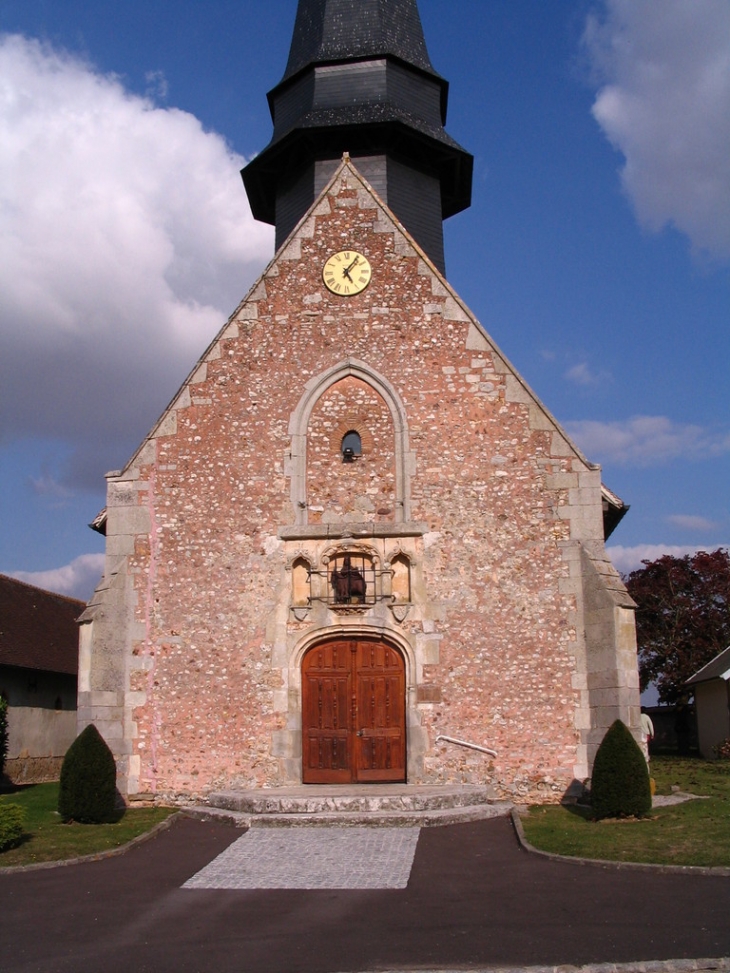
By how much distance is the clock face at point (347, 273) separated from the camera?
Result: 1548cm

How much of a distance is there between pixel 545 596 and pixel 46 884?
7807 millimetres

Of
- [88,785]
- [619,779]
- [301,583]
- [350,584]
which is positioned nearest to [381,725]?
[350,584]

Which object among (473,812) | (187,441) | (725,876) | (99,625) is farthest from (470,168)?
(725,876)

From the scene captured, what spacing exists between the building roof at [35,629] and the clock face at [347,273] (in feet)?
40.3

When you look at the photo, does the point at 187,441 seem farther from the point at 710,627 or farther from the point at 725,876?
the point at 710,627

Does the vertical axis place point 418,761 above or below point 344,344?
below

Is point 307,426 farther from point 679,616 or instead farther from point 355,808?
point 679,616

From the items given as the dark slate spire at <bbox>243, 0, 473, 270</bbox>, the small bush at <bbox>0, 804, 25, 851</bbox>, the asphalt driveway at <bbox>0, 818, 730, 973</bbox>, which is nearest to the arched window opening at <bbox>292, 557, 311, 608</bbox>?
the asphalt driveway at <bbox>0, 818, 730, 973</bbox>

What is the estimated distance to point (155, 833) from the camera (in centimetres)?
1177

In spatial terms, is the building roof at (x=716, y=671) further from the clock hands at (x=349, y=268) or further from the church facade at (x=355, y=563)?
the clock hands at (x=349, y=268)

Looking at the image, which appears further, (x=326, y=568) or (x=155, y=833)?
(x=326, y=568)

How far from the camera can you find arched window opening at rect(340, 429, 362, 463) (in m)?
14.9

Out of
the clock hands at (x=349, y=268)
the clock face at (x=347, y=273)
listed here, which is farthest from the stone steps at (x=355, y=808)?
the clock hands at (x=349, y=268)

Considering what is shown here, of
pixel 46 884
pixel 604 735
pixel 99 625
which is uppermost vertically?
pixel 99 625
